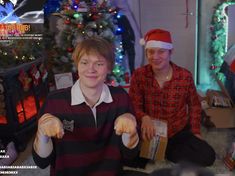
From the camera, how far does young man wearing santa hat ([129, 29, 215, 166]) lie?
6.52 feet

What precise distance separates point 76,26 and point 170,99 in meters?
1.40

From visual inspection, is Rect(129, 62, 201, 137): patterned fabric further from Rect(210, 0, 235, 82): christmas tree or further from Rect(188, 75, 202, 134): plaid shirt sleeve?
Rect(210, 0, 235, 82): christmas tree

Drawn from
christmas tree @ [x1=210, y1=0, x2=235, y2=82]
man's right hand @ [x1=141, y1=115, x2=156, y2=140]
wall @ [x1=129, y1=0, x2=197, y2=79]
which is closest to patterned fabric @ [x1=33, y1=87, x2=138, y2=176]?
man's right hand @ [x1=141, y1=115, x2=156, y2=140]

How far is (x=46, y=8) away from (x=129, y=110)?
8.29 feet

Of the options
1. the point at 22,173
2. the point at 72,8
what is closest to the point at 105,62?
the point at 22,173

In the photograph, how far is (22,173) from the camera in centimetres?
209

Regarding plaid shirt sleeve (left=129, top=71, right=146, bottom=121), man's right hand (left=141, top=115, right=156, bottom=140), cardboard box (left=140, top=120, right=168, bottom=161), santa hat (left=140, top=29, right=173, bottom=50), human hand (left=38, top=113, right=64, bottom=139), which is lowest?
cardboard box (left=140, top=120, right=168, bottom=161)

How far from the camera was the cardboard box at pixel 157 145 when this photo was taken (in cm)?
194

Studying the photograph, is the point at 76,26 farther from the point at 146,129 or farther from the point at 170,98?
the point at 146,129

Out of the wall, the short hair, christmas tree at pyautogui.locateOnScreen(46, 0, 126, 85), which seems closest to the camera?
the short hair

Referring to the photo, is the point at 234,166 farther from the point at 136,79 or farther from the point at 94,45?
the point at 94,45

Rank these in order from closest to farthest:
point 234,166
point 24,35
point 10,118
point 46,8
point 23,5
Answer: point 234,166 < point 10,118 < point 24,35 < point 23,5 < point 46,8

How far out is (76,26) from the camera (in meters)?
2.99

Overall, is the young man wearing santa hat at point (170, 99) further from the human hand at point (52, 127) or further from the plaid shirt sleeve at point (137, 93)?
the human hand at point (52, 127)
